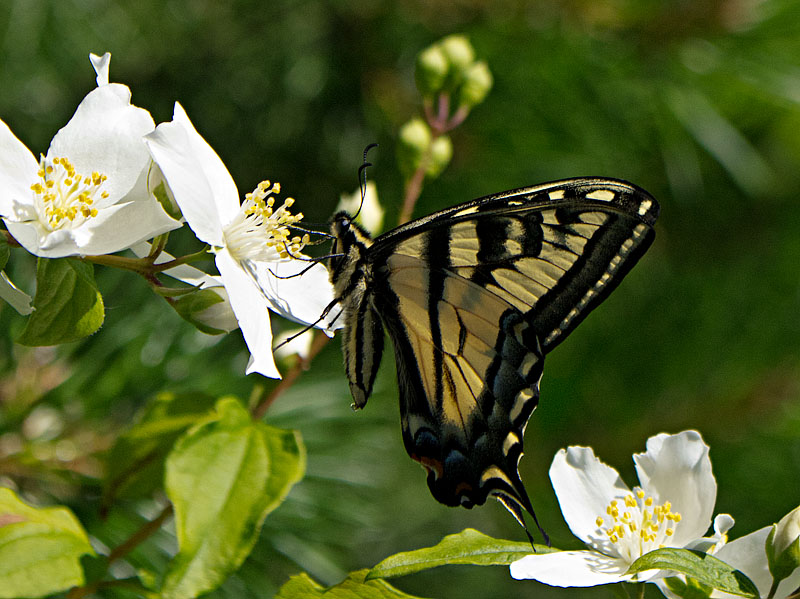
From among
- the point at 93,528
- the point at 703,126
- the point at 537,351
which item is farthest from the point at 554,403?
the point at 93,528

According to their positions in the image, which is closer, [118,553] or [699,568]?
[699,568]

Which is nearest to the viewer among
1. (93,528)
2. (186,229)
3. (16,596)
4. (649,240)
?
(16,596)

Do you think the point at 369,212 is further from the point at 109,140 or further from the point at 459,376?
the point at 109,140

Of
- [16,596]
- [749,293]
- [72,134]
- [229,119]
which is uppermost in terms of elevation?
[229,119]

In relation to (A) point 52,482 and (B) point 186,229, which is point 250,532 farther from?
(B) point 186,229

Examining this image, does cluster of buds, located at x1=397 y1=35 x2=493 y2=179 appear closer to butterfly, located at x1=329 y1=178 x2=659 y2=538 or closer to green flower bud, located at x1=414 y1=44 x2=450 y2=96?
green flower bud, located at x1=414 y1=44 x2=450 y2=96

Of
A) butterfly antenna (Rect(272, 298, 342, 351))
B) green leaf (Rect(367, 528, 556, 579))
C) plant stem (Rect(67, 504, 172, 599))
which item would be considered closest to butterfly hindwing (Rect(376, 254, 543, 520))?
butterfly antenna (Rect(272, 298, 342, 351))

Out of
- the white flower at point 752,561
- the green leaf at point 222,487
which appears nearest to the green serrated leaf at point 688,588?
the white flower at point 752,561

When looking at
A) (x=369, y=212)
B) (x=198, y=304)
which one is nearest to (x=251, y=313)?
(x=198, y=304)
